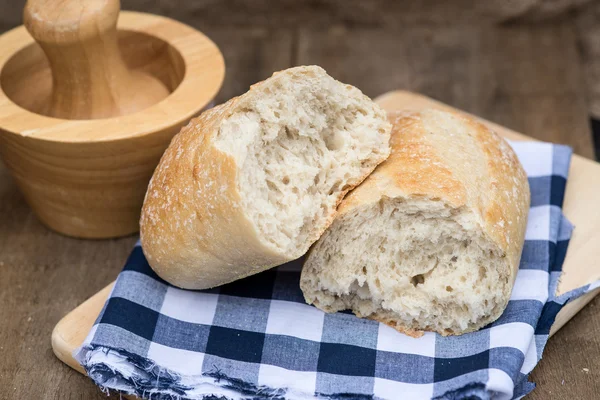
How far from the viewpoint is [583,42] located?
13.3ft

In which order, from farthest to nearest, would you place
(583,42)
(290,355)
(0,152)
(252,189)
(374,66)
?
(583,42)
(374,66)
(0,152)
(290,355)
(252,189)

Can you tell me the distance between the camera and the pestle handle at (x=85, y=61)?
233 centimetres

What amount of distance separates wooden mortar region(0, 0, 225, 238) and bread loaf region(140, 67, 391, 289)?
22 centimetres

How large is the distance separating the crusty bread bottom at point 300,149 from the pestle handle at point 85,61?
69cm

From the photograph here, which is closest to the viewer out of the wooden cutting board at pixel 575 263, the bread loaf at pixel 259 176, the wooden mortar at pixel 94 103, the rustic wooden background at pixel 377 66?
the bread loaf at pixel 259 176

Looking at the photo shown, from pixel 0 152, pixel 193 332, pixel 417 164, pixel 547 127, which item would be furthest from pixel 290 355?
pixel 547 127

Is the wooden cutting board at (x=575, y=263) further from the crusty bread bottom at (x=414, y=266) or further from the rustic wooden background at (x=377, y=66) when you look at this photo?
the crusty bread bottom at (x=414, y=266)

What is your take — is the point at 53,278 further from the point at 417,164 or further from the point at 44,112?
the point at 417,164

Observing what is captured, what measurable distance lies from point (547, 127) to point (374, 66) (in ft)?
2.93

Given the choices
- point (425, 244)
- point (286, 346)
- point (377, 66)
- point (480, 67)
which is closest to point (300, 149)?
point (425, 244)

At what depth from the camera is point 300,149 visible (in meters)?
2.08

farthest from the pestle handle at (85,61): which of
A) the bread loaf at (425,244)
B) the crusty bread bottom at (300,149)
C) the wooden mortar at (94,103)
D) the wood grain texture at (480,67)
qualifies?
the wood grain texture at (480,67)

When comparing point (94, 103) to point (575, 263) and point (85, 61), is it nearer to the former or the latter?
point (85, 61)

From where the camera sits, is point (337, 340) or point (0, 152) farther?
point (0, 152)
